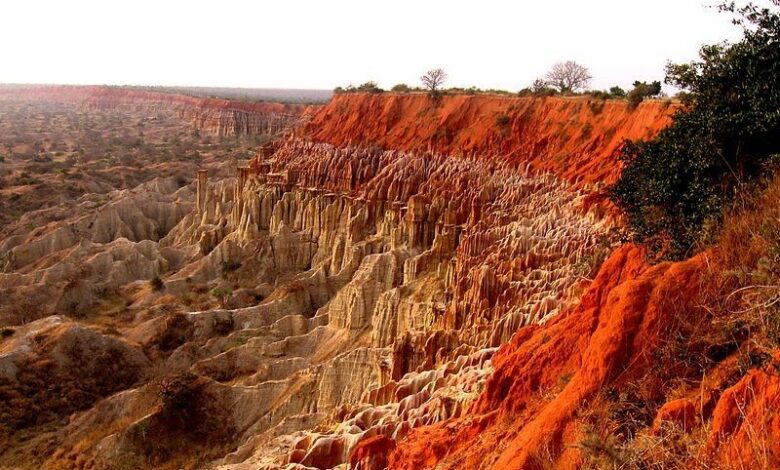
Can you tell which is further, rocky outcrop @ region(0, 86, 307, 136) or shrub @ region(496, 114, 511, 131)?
rocky outcrop @ region(0, 86, 307, 136)

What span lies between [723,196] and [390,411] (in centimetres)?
718

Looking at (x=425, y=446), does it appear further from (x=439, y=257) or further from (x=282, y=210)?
(x=282, y=210)

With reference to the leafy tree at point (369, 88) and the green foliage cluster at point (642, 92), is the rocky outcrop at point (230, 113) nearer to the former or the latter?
the leafy tree at point (369, 88)

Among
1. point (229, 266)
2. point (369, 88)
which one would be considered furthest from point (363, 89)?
point (229, 266)

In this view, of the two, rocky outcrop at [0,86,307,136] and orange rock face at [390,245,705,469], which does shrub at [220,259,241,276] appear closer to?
orange rock face at [390,245,705,469]

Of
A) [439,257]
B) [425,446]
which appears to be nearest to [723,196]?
[425,446]

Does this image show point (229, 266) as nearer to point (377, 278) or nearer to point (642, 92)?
point (377, 278)

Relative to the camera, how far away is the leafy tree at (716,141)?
9867mm

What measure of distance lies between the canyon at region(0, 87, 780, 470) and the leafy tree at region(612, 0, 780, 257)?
3.16ft

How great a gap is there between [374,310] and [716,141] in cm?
1254

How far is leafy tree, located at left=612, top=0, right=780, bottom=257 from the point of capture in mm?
9867

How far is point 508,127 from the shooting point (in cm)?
2348

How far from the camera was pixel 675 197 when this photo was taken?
10898 mm

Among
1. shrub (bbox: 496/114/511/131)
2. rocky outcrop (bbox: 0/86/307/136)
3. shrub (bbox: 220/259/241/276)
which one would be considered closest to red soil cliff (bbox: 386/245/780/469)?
shrub (bbox: 496/114/511/131)
